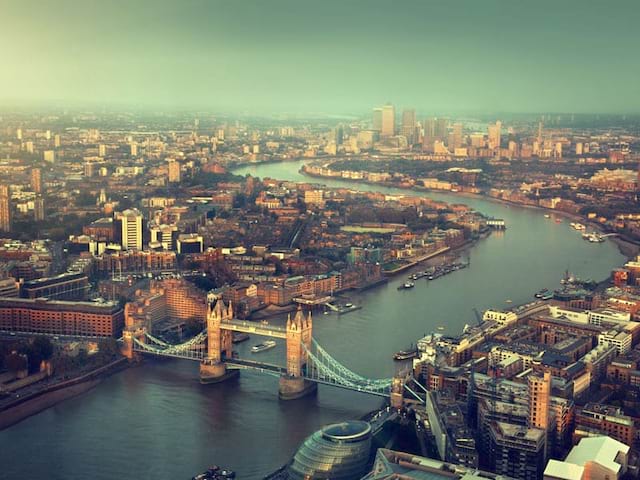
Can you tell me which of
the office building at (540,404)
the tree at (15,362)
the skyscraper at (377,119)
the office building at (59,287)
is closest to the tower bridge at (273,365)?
the tree at (15,362)

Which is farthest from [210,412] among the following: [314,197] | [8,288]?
[314,197]

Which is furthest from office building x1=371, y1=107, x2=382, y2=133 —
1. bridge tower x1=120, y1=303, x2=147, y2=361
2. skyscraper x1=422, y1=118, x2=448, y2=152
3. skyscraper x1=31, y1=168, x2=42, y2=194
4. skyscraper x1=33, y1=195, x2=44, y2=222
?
bridge tower x1=120, y1=303, x2=147, y2=361

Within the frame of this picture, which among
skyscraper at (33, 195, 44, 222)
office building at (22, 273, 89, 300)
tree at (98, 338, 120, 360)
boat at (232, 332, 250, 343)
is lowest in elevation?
boat at (232, 332, 250, 343)

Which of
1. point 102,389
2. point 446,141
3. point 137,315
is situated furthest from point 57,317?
point 446,141

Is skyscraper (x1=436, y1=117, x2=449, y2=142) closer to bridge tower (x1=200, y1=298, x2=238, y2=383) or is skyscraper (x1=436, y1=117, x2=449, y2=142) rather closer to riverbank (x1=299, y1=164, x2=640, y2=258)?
riverbank (x1=299, y1=164, x2=640, y2=258)

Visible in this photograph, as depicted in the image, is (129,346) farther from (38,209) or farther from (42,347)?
(38,209)

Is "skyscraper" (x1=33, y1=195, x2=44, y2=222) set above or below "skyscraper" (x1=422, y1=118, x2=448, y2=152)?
below

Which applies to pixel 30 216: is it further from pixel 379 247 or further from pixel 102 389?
pixel 102 389
